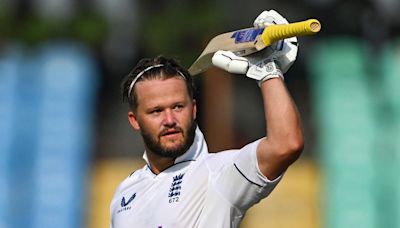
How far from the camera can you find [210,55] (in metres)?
4.96

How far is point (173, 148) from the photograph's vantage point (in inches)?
197

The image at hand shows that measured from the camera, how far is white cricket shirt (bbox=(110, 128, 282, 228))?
4699 mm

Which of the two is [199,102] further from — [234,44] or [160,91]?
[234,44]

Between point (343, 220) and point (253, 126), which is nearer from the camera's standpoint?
point (343, 220)

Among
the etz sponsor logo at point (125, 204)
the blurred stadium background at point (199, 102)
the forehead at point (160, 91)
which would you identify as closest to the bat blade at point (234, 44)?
the forehead at point (160, 91)

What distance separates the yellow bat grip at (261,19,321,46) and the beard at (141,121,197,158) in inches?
25.9

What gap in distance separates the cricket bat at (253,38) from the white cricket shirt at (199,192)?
406 millimetres

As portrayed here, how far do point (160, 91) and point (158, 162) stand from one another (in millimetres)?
417

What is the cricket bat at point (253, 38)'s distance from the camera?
14.4 feet

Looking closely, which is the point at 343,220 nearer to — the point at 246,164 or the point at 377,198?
the point at 377,198

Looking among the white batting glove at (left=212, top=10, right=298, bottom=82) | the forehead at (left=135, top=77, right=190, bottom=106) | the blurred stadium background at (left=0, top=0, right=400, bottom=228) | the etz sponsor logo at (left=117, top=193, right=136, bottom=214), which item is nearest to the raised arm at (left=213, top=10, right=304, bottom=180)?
the white batting glove at (left=212, top=10, right=298, bottom=82)

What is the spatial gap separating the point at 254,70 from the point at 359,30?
457 inches

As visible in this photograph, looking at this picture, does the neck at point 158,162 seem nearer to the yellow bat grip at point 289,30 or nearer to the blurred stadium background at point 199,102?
the yellow bat grip at point 289,30

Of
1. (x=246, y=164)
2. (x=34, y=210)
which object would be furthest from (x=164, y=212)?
(x=34, y=210)
